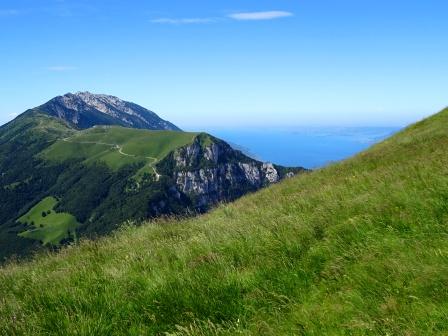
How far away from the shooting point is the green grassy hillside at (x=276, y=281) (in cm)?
439

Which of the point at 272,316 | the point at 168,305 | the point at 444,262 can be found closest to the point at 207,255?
the point at 168,305

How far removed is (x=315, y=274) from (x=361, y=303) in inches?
43.9

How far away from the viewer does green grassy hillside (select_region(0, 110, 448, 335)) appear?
439cm

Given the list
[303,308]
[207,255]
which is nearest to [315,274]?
[303,308]

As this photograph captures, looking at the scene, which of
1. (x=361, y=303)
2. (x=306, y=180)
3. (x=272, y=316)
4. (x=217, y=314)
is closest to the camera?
(x=361, y=303)

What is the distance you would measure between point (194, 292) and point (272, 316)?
1181 millimetres

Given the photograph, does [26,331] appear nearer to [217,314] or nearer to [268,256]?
[217,314]

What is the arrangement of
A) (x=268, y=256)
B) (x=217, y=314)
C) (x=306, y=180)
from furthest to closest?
(x=306, y=180) < (x=268, y=256) < (x=217, y=314)

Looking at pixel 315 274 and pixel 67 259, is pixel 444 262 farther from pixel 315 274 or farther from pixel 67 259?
pixel 67 259

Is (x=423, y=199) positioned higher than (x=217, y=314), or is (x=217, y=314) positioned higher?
(x=423, y=199)

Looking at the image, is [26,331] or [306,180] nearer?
[26,331]

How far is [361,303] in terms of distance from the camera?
177 inches

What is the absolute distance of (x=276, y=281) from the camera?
5660 millimetres

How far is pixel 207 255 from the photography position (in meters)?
6.82
